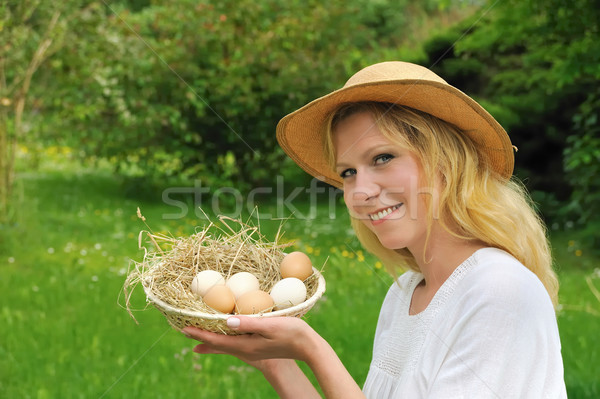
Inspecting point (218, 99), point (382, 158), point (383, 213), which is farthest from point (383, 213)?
point (218, 99)

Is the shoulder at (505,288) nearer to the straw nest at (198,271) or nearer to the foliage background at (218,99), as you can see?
the straw nest at (198,271)

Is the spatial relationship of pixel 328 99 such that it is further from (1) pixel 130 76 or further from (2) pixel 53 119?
(2) pixel 53 119

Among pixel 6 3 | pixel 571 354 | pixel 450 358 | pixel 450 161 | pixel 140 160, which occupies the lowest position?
pixel 140 160

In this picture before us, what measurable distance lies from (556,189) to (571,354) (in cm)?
481

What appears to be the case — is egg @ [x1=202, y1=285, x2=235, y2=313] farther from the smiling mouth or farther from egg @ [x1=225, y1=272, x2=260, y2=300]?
the smiling mouth

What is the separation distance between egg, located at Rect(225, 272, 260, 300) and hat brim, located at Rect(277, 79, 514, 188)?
528mm

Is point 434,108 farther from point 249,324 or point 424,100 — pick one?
point 249,324

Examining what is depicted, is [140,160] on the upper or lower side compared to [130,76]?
lower

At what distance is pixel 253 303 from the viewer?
188 centimetres

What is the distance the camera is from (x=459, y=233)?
1.82 meters

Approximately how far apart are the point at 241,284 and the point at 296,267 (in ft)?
0.67

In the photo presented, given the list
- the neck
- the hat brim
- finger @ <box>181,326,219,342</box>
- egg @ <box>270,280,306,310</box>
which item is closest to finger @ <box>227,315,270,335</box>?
finger @ <box>181,326,219,342</box>

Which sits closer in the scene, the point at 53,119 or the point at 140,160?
the point at 140,160

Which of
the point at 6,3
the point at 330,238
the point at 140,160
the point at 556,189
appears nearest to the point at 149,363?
the point at 330,238
